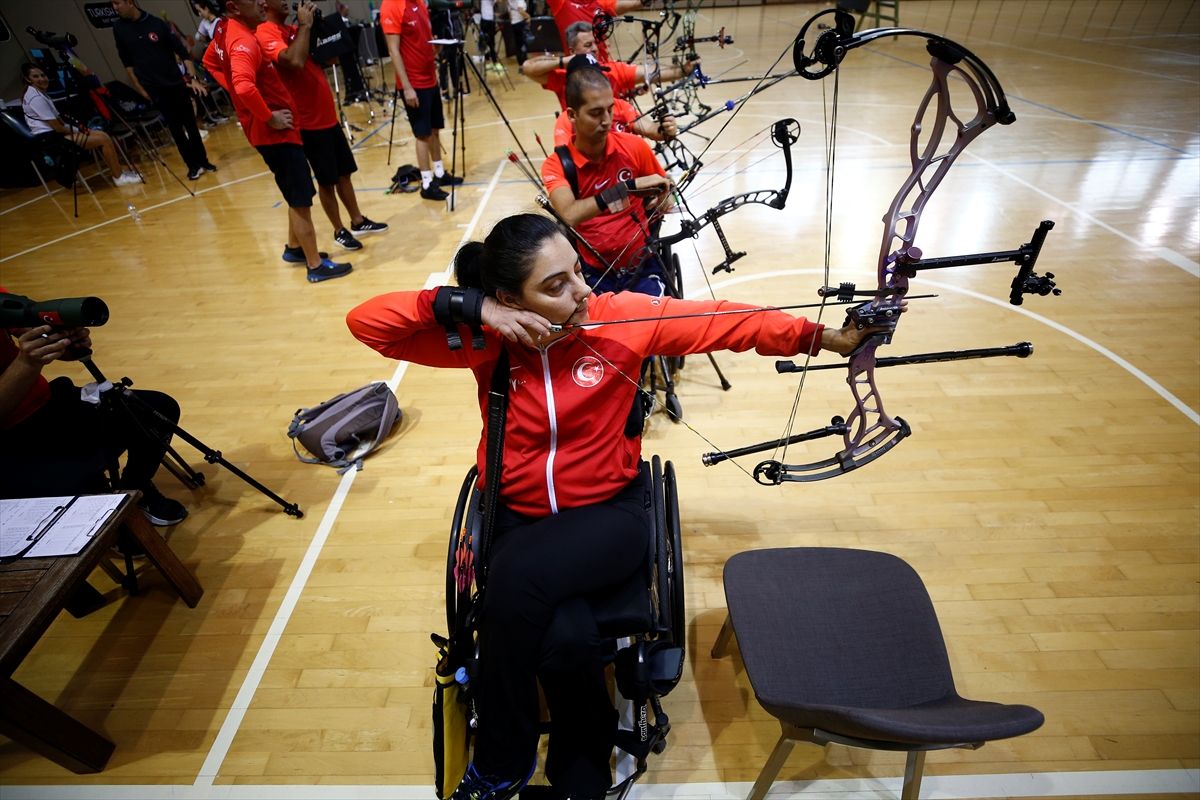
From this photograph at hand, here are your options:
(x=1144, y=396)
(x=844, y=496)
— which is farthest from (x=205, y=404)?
(x=1144, y=396)

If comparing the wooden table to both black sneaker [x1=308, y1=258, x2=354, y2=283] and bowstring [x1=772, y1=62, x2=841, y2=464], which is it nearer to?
bowstring [x1=772, y1=62, x2=841, y2=464]

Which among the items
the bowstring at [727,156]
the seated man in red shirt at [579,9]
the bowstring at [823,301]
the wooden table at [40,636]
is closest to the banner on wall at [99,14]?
the seated man in red shirt at [579,9]

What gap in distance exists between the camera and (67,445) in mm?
1926

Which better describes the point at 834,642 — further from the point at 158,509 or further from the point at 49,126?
the point at 49,126

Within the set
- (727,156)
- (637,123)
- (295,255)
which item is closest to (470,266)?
(637,123)

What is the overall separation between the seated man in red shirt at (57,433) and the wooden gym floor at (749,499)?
472 millimetres

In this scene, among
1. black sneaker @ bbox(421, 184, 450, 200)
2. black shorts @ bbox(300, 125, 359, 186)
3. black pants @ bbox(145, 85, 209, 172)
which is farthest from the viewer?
black pants @ bbox(145, 85, 209, 172)

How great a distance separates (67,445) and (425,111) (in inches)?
143

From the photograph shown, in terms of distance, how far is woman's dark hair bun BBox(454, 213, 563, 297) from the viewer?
1.29 meters

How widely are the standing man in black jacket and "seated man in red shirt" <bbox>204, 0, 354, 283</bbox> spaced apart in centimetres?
269

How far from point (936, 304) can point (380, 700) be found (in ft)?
10.6

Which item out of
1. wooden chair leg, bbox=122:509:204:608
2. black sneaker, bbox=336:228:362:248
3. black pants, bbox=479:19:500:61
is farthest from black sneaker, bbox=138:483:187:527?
black pants, bbox=479:19:500:61

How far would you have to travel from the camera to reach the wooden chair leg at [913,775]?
1300mm

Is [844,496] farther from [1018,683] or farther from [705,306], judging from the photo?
[705,306]
